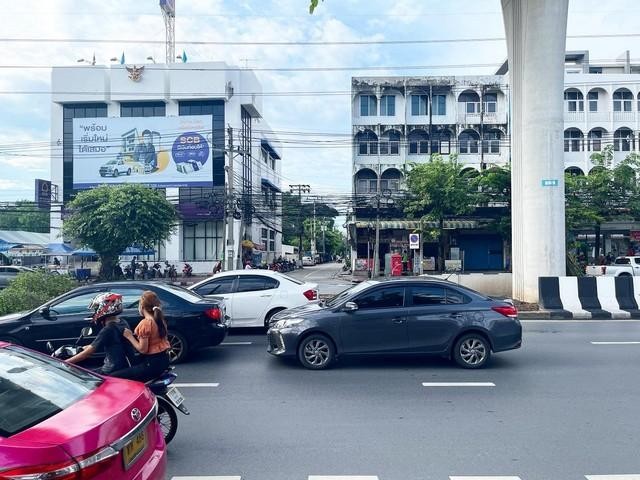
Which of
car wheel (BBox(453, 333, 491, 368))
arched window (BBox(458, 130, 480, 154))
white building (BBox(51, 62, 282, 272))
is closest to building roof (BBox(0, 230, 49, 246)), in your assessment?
white building (BBox(51, 62, 282, 272))

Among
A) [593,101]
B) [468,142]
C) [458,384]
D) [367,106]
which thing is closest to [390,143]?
[367,106]

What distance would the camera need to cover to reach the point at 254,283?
39.2ft

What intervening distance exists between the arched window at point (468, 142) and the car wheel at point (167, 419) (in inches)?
1666

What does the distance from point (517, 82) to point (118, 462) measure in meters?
16.8

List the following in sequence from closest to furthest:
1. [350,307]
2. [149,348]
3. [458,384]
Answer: [149,348] < [458,384] < [350,307]

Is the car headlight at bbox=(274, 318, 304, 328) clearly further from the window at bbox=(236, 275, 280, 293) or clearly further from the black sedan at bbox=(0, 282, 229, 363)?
the window at bbox=(236, 275, 280, 293)

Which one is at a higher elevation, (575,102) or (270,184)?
(575,102)

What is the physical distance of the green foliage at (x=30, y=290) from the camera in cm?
1246

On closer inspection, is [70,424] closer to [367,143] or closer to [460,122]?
[367,143]

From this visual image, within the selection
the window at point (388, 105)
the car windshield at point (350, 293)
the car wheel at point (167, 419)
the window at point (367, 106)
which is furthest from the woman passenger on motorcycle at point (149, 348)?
the window at point (388, 105)

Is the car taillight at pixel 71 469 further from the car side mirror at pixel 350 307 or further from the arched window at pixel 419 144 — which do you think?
the arched window at pixel 419 144

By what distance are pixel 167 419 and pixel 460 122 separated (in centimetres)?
4245

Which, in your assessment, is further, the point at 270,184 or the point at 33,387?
the point at 270,184

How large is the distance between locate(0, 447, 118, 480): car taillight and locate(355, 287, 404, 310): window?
5.95 m
